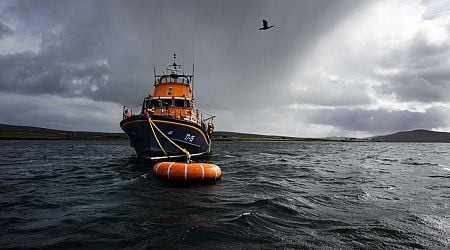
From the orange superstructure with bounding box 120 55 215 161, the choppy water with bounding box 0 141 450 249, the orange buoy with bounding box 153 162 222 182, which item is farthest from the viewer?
the orange superstructure with bounding box 120 55 215 161

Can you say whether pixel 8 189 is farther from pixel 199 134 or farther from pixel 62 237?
pixel 199 134

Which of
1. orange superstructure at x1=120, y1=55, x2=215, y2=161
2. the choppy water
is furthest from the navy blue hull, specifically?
the choppy water

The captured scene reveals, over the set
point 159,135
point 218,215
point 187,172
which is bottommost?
point 218,215

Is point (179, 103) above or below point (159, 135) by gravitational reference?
above

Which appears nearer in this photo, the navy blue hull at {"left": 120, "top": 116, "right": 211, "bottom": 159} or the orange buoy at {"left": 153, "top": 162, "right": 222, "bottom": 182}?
the orange buoy at {"left": 153, "top": 162, "right": 222, "bottom": 182}

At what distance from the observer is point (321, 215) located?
322 inches

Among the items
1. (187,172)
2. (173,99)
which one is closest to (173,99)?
(173,99)

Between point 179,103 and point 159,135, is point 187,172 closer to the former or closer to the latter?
point 159,135

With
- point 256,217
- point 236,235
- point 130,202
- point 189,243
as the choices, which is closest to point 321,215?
point 256,217

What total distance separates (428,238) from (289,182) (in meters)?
7.88

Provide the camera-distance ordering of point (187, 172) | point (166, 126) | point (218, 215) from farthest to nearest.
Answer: point (166, 126) → point (187, 172) → point (218, 215)

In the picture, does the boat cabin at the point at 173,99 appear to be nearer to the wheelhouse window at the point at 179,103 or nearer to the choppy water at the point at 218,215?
the wheelhouse window at the point at 179,103

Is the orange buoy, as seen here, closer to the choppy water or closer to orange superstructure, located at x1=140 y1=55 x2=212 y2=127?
the choppy water

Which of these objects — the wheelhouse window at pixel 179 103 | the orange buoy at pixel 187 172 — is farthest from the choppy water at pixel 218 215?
the wheelhouse window at pixel 179 103
